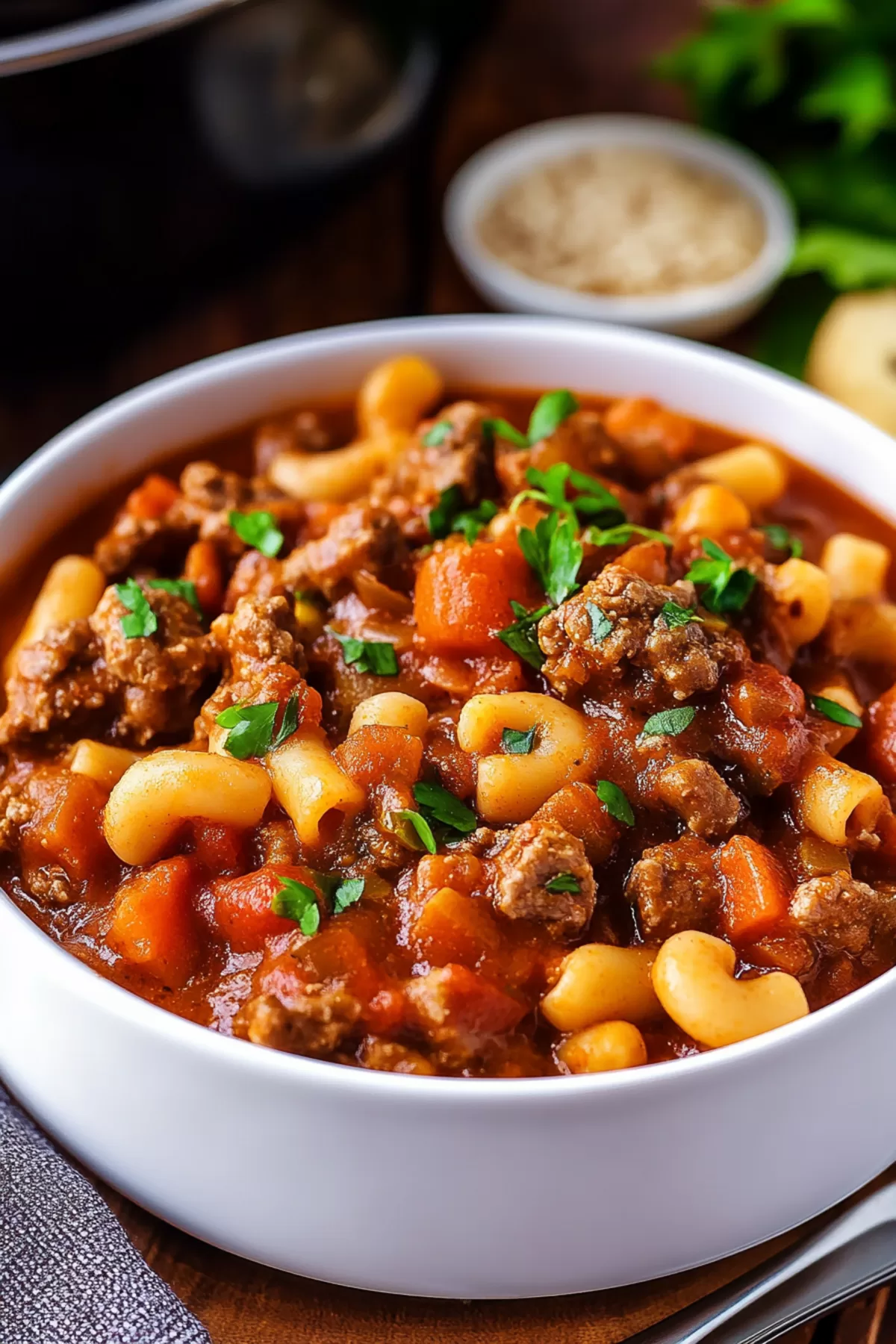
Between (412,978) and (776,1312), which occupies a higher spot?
(412,978)

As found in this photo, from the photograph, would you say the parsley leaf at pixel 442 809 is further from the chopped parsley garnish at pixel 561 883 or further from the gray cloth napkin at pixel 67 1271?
the gray cloth napkin at pixel 67 1271

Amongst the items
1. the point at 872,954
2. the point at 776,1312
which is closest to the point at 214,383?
the point at 872,954

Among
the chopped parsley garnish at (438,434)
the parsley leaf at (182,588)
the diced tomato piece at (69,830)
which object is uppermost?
the chopped parsley garnish at (438,434)

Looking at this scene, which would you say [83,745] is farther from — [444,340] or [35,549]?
[444,340]

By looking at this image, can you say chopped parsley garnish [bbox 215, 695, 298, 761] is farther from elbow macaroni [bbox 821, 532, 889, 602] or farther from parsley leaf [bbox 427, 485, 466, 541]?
elbow macaroni [bbox 821, 532, 889, 602]

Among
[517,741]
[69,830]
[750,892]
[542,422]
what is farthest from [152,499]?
[750,892]

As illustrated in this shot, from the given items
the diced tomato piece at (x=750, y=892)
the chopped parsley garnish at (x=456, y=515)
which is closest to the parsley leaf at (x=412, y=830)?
the diced tomato piece at (x=750, y=892)

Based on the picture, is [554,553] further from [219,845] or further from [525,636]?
Answer: [219,845]
